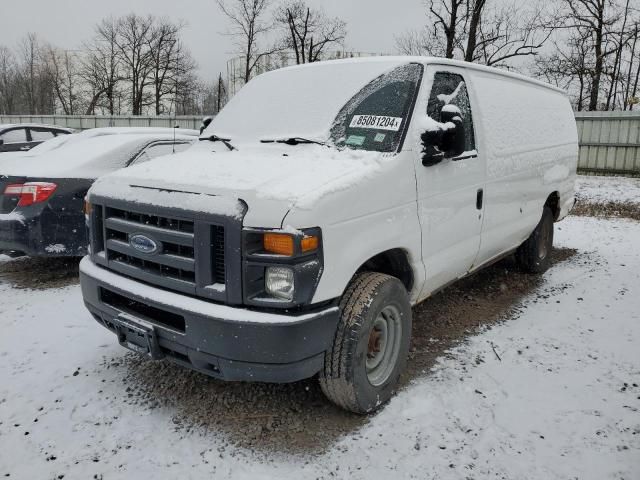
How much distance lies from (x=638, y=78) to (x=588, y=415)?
3265cm

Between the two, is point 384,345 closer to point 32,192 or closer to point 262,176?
point 262,176

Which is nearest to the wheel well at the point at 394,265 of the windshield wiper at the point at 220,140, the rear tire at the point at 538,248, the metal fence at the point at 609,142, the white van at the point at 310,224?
the white van at the point at 310,224

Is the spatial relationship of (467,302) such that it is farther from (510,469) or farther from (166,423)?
(166,423)

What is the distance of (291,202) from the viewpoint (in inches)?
98.7

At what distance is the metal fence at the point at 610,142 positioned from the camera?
16.0 metres

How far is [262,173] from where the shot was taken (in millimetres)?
2840

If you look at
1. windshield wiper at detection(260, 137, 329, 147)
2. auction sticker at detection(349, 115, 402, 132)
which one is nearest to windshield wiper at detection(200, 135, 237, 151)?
windshield wiper at detection(260, 137, 329, 147)

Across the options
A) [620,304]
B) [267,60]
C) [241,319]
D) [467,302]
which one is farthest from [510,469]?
[267,60]

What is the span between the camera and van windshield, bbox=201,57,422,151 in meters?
3.33

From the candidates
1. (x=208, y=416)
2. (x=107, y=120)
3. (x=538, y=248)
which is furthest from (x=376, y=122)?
(x=107, y=120)

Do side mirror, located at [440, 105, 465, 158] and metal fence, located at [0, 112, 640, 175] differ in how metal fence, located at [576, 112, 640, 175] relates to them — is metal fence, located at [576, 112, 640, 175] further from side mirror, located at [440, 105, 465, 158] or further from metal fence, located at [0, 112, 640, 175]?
side mirror, located at [440, 105, 465, 158]

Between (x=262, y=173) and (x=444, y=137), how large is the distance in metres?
1.33

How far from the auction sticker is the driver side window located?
39 centimetres

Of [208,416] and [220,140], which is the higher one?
[220,140]
